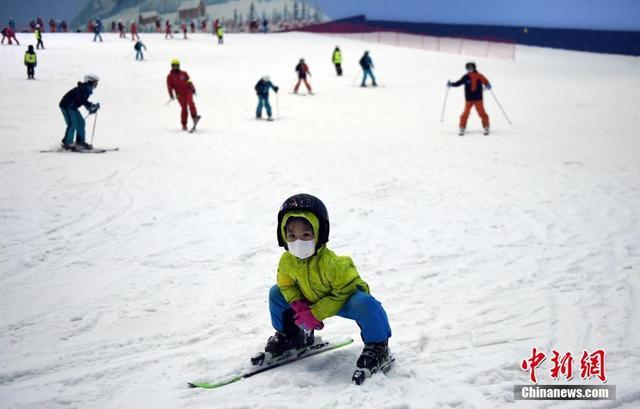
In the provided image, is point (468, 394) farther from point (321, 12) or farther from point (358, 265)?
point (321, 12)

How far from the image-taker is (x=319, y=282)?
3.34 metres

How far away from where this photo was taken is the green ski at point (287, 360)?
3.46 meters

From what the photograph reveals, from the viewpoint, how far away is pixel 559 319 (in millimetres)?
4332

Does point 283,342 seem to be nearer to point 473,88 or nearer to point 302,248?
point 302,248

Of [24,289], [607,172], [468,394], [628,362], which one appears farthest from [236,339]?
[607,172]

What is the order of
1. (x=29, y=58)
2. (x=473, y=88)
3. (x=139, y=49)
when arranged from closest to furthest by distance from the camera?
(x=473, y=88), (x=29, y=58), (x=139, y=49)

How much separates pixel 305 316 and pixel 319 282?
205 mm

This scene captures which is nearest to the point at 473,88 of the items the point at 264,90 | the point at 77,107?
the point at 264,90

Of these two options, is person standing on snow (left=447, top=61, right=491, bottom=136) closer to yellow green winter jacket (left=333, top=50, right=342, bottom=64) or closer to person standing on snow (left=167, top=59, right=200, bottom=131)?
person standing on snow (left=167, top=59, right=200, bottom=131)

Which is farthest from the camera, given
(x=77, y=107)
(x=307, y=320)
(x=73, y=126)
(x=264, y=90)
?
(x=264, y=90)

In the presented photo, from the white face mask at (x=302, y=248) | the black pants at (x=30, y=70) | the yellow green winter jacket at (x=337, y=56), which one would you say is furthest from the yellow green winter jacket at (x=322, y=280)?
the yellow green winter jacket at (x=337, y=56)

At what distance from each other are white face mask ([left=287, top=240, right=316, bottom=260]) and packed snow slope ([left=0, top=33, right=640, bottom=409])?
2.60 ft

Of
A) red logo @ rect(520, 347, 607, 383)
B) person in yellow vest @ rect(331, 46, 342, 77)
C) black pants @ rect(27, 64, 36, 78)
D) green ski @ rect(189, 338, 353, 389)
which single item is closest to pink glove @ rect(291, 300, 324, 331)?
green ski @ rect(189, 338, 353, 389)

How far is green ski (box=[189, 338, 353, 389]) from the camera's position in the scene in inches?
136
